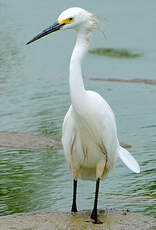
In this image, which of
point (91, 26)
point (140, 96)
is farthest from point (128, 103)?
point (91, 26)

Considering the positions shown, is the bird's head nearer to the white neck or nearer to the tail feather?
the white neck

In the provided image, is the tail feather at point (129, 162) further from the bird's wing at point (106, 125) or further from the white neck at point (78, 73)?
the white neck at point (78, 73)

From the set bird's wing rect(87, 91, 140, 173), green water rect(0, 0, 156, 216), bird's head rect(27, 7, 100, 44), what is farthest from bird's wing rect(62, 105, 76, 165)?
green water rect(0, 0, 156, 216)

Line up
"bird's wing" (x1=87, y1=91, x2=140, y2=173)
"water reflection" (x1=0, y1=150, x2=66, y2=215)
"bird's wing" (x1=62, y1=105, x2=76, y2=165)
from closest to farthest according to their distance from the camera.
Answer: "bird's wing" (x1=87, y1=91, x2=140, y2=173) → "bird's wing" (x1=62, y1=105, x2=76, y2=165) → "water reflection" (x1=0, y1=150, x2=66, y2=215)

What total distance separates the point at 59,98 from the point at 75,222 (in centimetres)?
605

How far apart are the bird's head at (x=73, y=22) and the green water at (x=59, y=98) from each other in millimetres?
2044

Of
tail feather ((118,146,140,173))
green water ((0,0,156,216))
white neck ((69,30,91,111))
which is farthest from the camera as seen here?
green water ((0,0,156,216))

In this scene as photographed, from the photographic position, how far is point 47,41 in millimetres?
17672

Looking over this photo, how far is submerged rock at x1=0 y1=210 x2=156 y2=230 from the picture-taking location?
6.25 meters

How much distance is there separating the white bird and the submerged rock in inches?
5.2

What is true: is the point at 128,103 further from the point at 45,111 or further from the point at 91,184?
the point at 91,184

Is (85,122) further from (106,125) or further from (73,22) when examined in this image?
(73,22)

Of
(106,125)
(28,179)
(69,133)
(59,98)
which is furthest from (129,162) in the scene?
(59,98)

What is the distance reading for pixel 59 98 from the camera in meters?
12.3
